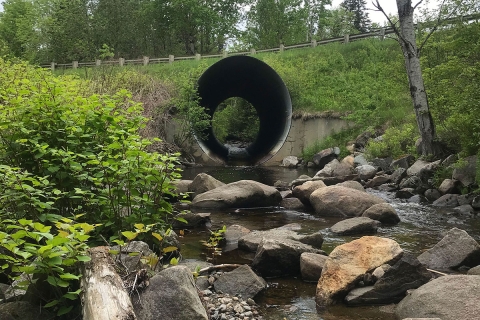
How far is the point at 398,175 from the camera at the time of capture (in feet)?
38.3

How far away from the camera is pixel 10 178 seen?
11.2 feet

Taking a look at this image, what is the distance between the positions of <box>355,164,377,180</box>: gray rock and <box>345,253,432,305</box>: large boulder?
27.7ft

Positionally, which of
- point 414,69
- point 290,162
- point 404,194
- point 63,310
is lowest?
point 404,194

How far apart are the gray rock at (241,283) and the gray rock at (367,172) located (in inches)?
340

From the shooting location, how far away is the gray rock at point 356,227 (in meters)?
6.85

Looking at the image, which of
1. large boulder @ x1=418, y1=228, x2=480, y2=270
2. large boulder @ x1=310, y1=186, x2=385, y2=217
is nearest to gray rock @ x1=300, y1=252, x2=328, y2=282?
large boulder @ x1=418, y1=228, x2=480, y2=270

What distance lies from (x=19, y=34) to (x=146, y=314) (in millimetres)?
40158

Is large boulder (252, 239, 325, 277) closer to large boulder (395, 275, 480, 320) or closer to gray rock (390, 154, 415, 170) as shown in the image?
large boulder (395, 275, 480, 320)

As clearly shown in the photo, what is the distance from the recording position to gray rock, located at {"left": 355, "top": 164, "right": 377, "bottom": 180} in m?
12.8

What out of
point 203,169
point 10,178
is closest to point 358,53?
point 203,169

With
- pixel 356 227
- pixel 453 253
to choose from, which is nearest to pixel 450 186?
pixel 356 227

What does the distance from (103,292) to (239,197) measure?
642 centimetres

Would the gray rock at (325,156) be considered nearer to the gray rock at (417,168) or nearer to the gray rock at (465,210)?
the gray rock at (417,168)

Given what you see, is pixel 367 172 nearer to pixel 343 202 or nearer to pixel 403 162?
pixel 403 162
